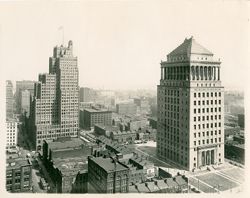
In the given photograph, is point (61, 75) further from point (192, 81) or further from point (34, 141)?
point (192, 81)

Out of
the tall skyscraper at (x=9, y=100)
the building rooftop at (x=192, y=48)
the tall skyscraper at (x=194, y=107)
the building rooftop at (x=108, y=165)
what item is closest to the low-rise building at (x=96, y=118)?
the tall skyscraper at (x=9, y=100)

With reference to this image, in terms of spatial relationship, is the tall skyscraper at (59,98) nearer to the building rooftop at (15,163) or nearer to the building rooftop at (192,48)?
the building rooftop at (15,163)

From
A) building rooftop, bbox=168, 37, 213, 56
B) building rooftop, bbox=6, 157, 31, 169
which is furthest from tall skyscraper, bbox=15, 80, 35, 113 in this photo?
building rooftop, bbox=168, 37, 213, 56

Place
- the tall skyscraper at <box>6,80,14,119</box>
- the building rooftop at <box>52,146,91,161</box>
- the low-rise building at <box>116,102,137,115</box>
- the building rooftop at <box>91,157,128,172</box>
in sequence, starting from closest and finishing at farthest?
the building rooftop at <box>91,157,128,172</box> < the building rooftop at <box>52,146,91,161</box> < the tall skyscraper at <box>6,80,14,119</box> < the low-rise building at <box>116,102,137,115</box>

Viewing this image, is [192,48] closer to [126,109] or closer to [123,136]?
[123,136]

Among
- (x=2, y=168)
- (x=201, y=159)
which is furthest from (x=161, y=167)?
(x=2, y=168)

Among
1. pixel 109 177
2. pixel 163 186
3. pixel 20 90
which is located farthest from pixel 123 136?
pixel 20 90

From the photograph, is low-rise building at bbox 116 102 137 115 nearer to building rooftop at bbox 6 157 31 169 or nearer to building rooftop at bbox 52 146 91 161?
building rooftop at bbox 52 146 91 161
